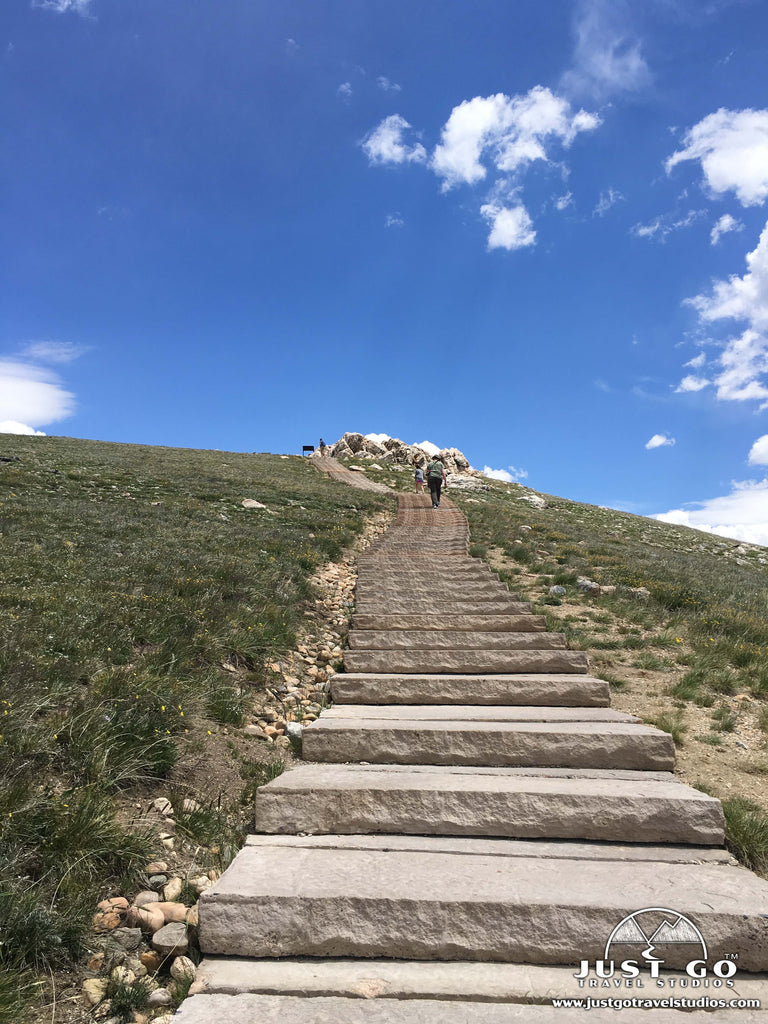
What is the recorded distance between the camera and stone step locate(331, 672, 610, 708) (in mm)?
6121

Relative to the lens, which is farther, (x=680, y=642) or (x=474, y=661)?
(x=680, y=642)

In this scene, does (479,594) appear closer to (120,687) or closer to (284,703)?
(284,703)

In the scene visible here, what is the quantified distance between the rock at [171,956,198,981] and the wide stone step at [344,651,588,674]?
4.23 metres

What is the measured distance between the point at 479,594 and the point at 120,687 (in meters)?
6.31

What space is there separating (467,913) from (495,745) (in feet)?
6.19

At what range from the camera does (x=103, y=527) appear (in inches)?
449

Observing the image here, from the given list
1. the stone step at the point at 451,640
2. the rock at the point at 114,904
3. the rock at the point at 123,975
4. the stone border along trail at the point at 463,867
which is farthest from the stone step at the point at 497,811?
the stone step at the point at 451,640

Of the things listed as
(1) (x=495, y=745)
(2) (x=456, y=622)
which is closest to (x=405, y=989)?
(1) (x=495, y=745)

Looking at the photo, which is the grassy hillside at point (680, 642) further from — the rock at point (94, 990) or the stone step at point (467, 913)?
the rock at point (94, 990)

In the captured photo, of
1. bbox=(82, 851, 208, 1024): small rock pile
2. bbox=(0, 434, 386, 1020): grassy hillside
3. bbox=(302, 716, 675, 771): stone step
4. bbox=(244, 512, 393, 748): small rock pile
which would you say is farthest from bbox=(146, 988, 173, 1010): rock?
bbox=(244, 512, 393, 748): small rock pile

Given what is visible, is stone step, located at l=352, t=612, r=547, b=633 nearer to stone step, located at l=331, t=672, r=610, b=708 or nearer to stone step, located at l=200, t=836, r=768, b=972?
stone step, located at l=331, t=672, r=610, b=708

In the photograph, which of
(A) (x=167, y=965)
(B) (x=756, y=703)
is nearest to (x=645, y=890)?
(A) (x=167, y=965)

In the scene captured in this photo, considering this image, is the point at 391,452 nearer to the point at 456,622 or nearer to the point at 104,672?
the point at 456,622

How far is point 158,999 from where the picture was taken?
2.79 m
